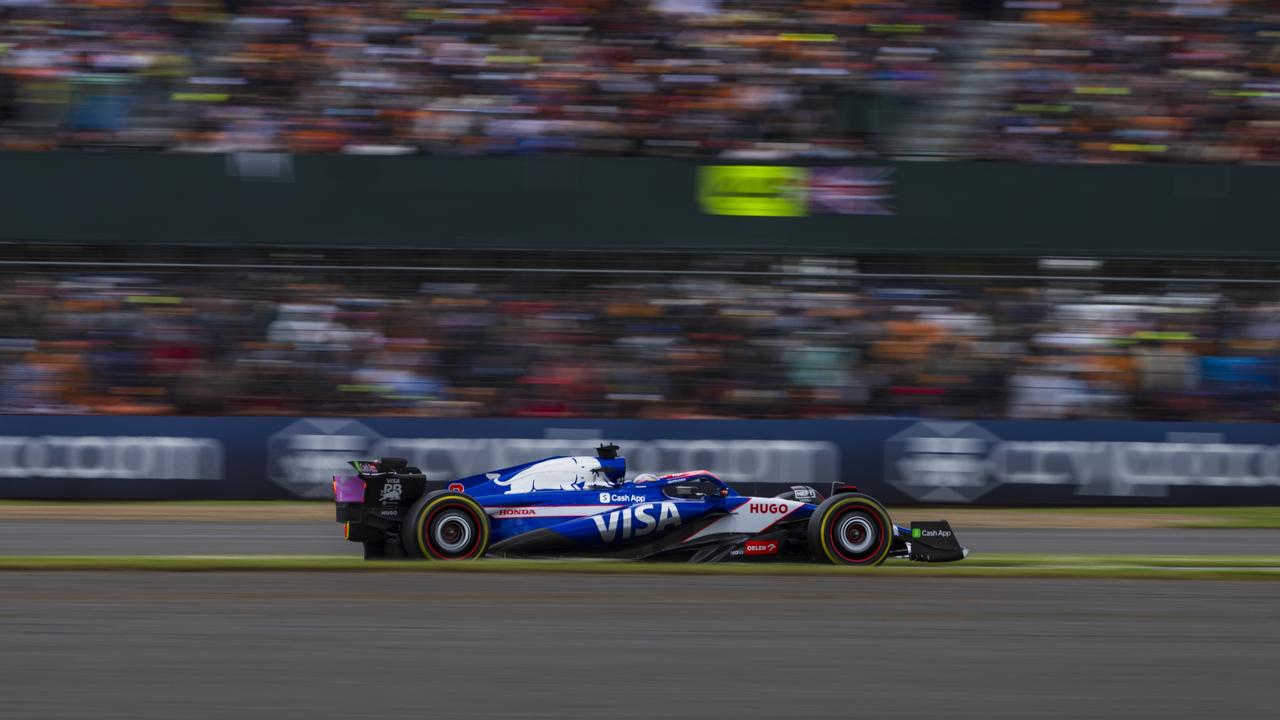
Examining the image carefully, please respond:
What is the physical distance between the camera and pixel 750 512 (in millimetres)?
10742

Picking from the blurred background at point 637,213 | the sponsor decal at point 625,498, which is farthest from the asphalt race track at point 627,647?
the blurred background at point 637,213

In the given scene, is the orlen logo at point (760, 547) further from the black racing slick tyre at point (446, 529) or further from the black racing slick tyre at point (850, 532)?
the black racing slick tyre at point (446, 529)

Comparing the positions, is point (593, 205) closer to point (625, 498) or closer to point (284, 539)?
point (284, 539)

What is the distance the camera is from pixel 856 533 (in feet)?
35.1

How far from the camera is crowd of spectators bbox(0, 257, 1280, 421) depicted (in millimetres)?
16562

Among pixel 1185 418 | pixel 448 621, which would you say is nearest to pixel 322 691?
pixel 448 621

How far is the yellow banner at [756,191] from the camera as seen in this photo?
17.4 meters

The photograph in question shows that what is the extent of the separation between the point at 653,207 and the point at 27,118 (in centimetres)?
733

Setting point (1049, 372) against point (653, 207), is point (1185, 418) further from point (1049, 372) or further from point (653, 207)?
point (653, 207)

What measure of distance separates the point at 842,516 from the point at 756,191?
7.36 m

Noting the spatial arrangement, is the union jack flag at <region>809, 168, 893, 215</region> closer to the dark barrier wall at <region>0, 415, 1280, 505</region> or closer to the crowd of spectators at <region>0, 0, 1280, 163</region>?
the crowd of spectators at <region>0, 0, 1280, 163</region>

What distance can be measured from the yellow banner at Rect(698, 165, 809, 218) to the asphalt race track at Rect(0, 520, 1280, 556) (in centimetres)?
465

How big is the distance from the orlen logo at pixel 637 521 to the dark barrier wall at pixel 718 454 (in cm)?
541

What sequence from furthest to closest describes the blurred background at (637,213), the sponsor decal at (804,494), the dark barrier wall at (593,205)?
the dark barrier wall at (593,205)
the blurred background at (637,213)
the sponsor decal at (804,494)
